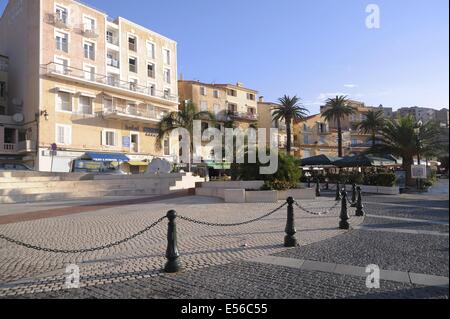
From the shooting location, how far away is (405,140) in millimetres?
25031

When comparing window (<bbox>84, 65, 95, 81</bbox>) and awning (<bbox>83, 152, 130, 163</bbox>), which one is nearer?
awning (<bbox>83, 152, 130, 163</bbox>)

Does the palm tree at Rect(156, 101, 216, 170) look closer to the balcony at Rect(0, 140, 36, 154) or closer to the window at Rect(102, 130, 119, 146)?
the window at Rect(102, 130, 119, 146)

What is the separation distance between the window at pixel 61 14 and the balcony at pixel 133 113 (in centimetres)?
993

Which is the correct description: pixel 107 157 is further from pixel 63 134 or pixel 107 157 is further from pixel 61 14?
pixel 61 14

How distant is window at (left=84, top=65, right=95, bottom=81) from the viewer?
124 feet

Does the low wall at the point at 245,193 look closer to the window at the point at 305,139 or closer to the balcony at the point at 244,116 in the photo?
the balcony at the point at 244,116

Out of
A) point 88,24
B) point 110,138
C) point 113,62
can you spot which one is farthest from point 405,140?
point 88,24

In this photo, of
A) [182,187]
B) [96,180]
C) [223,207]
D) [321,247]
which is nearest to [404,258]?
[321,247]

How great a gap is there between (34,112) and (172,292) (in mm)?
35027

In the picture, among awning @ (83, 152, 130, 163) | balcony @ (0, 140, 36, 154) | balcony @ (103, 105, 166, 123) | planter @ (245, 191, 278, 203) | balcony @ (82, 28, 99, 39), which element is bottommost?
planter @ (245, 191, 278, 203)

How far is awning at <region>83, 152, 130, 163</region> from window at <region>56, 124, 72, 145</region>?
222cm

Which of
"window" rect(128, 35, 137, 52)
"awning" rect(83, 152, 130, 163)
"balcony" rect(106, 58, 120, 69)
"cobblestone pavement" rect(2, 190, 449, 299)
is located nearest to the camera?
"cobblestone pavement" rect(2, 190, 449, 299)

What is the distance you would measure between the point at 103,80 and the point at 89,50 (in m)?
3.54

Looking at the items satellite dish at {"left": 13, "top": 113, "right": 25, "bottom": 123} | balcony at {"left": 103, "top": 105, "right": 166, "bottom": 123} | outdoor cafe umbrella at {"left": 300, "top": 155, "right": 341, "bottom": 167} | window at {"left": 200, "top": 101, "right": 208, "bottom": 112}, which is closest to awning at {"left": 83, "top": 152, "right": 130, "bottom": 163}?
balcony at {"left": 103, "top": 105, "right": 166, "bottom": 123}
